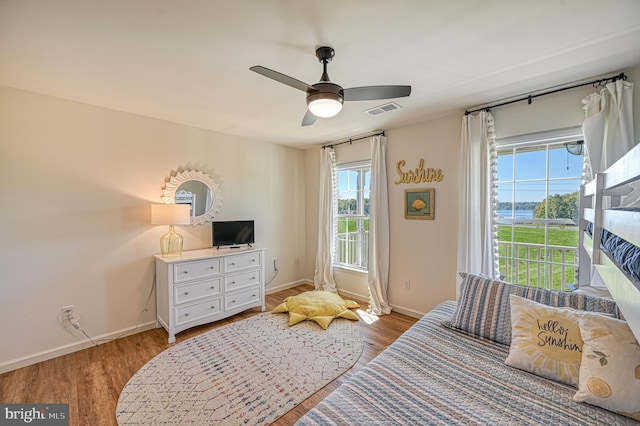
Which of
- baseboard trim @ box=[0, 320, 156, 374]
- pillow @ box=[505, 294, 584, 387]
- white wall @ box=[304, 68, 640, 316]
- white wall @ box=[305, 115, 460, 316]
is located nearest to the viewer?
pillow @ box=[505, 294, 584, 387]

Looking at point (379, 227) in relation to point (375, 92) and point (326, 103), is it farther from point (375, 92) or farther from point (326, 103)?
point (326, 103)

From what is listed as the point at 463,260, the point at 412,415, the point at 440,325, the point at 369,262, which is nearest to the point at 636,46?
the point at 463,260

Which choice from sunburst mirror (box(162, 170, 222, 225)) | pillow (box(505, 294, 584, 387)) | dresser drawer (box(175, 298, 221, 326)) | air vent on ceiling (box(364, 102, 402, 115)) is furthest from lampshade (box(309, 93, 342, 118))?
dresser drawer (box(175, 298, 221, 326))

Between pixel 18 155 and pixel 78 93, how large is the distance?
0.74 m

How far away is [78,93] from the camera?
2.35 meters

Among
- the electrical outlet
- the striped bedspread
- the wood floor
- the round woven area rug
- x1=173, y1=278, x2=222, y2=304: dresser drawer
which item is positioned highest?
the striped bedspread

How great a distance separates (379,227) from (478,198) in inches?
47.6

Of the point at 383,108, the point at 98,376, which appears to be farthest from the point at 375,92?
the point at 98,376

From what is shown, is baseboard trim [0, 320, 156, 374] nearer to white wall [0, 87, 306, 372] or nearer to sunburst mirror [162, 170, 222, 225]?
white wall [0, 87, 306, 372]

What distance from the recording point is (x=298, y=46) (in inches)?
66.0

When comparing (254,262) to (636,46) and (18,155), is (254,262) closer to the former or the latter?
(18,155)

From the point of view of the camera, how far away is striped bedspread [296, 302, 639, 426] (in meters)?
1.04

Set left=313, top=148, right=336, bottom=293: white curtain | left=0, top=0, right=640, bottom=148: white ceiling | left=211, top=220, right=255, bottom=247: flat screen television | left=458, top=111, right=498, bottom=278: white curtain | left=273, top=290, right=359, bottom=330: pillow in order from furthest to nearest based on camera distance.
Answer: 1. left=313, top=148, right=336, bottom=293: white curtain
2. left=211, top=220, right=255, bottom=247: flat screen television
3. left=273, top=290, right=359, bottom=330: pillow
4. left=458, top=111, right=498, bottom=278: white curtain
5. left=0, top=0, right=640, bottom=148: white ceiling

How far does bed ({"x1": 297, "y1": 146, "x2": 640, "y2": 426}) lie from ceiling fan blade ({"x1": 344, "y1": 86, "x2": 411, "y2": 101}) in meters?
1.13
